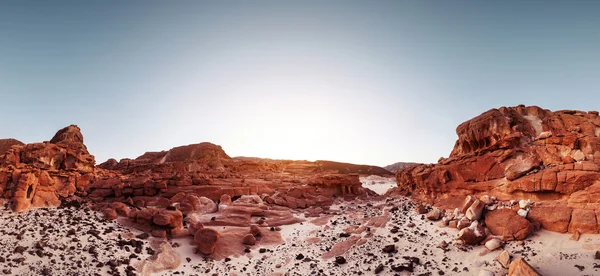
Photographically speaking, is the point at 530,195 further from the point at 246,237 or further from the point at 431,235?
the point at 246,237

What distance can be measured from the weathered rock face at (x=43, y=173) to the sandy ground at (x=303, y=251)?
49.2 inches

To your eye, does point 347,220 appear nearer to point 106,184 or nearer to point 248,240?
point 248,240

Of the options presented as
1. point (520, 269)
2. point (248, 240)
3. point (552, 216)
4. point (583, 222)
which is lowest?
point (248, 240)

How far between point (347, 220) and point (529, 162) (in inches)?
494

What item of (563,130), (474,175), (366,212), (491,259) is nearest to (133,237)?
(366,212)

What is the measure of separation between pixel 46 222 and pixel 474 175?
997 inches

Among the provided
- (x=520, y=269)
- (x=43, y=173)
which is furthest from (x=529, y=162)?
(x=43, y=173)

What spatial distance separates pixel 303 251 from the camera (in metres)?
19.9

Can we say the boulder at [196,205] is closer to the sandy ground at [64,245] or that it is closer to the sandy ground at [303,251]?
the sandy ground at [303,251]

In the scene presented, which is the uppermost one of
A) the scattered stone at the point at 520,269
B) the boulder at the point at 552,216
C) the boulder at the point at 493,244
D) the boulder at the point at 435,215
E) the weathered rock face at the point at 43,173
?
the weathered rock face at the point at 43,173

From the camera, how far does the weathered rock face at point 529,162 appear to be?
616 inches

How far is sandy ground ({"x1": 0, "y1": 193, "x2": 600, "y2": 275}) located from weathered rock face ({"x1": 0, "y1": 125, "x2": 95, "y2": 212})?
125 centimetres

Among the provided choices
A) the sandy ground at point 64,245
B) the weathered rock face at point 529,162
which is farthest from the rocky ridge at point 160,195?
the weathered rock face at point 529,162

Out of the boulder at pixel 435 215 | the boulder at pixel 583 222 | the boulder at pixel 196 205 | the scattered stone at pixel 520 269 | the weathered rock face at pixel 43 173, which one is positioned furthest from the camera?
the boulder at pixel 196 205
